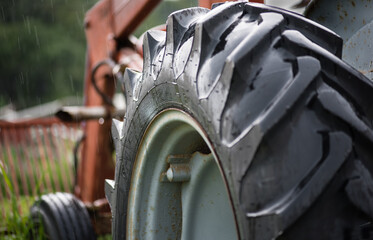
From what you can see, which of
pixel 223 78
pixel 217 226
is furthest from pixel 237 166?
pixel 217 226

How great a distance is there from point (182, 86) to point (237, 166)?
0.97 feet

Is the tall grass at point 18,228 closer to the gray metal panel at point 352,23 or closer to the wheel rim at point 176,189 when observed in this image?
the wheel rim at point 176,189

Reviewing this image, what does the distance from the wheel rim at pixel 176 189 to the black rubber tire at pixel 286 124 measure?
237mm

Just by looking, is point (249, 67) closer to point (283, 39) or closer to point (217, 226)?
point (283, 39)

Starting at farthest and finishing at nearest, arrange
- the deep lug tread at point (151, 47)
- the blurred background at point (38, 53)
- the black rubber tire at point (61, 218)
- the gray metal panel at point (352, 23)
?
the blurred background at point (38, 53), the black rubber tire at point (61, 218), the deep lug tread at point (151, 47), the gray metal panel at point (352, 23)

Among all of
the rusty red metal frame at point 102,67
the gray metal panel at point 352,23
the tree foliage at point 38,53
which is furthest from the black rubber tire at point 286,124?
the tree foliage at point 38,53

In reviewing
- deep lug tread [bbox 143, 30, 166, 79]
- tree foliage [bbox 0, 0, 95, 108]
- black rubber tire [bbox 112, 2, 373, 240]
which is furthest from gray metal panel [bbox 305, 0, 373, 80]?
tree foliage [bbox 0, 0, 95, 108]

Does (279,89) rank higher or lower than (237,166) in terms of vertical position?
higher

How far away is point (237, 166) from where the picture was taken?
38.5 inches

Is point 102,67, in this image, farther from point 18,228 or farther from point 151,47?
point 151,47

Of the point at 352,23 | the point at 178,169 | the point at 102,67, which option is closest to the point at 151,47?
the point at 178,169

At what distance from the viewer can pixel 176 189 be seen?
1.48m

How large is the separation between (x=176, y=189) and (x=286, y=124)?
598 millimetres

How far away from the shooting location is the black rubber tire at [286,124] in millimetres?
926
